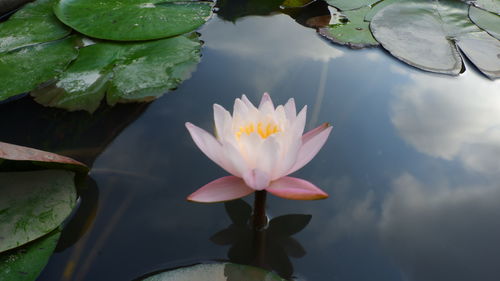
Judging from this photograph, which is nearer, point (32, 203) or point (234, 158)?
point (234, 158)

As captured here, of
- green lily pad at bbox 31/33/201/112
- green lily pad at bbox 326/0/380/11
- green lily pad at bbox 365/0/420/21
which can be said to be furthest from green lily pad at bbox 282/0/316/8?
green lily pad at bbox 31/33/201/112

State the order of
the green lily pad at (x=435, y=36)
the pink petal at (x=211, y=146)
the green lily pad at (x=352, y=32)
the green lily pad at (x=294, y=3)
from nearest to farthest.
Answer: the pink petal at (x=211, y=146), the green lily pad at (x=435, y=36), the green lily pad at (x=352, y=32), the green lily pad at (x=294, y=3)

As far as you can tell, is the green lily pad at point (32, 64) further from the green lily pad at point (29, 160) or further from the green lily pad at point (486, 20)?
the green lily pad at point (486, 20)

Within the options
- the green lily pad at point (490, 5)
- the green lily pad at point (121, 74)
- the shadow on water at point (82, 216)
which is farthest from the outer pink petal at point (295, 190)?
the green lily pad at point (490, 5)

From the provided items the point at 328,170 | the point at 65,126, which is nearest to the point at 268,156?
the point at 328,170

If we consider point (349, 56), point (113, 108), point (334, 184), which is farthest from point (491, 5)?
point (113, 108)

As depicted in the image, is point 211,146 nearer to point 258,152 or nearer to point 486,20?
point 258,152
